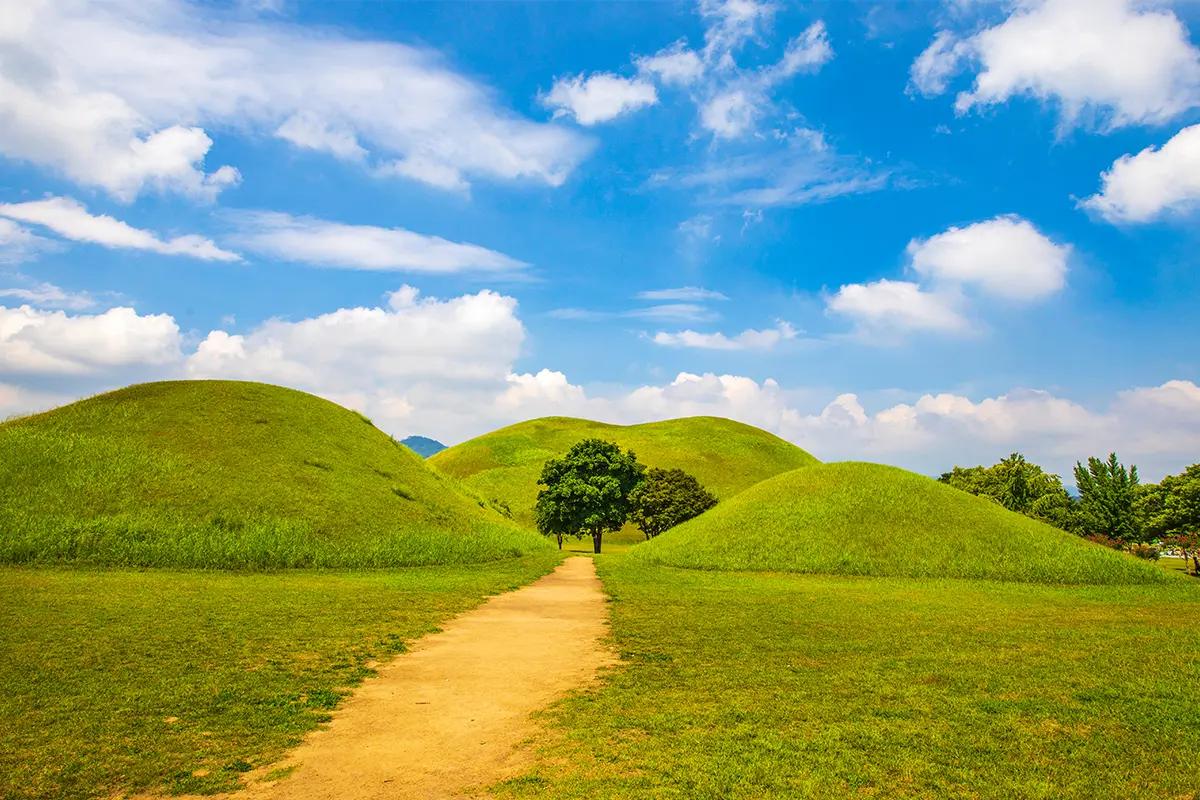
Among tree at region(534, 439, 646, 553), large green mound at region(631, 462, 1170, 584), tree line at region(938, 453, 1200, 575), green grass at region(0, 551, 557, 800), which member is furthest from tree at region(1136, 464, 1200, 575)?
green grass at region(0, 551, 557, 800)

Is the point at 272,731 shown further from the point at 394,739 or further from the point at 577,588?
the point at 577,588

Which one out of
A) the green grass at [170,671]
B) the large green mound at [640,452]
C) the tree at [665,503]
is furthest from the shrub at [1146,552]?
the green grass at [170,671]

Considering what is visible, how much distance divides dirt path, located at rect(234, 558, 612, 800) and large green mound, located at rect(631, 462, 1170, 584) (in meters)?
27.2

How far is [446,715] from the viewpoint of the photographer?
11.2 metres

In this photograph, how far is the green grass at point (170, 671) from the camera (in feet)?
28.1

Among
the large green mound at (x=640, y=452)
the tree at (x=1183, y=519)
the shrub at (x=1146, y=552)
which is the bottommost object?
the shrub at (x=1146, y=552)

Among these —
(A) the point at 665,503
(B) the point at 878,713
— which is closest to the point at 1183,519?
(A) the point at 665,503

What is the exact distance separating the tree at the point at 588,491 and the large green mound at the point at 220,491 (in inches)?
453

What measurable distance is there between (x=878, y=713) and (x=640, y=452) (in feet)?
444

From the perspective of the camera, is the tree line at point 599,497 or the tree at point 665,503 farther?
the tree at point 665,503

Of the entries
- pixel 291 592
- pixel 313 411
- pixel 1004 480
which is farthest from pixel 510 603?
pixel 1004 480

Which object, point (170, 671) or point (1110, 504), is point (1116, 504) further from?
point (170, 671)

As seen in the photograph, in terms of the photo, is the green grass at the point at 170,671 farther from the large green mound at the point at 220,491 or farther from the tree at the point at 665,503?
the tree at the point at 665,503

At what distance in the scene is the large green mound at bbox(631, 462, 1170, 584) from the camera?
40.6 metres
